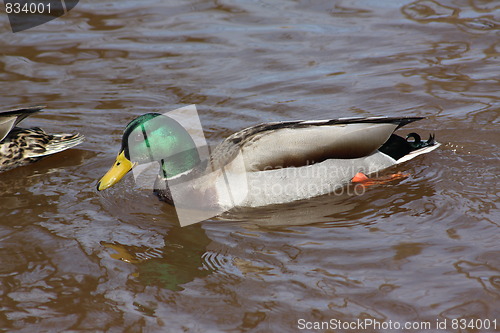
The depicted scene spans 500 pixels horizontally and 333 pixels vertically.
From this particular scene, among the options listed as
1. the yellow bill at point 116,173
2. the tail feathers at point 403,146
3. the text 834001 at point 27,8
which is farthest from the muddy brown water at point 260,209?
the text 834001 at point 27,8

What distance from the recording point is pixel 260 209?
5.54m

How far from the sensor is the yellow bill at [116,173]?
5.43 meters

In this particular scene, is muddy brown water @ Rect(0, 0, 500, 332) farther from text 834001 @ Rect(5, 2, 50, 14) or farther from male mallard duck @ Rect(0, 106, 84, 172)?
text 834001 @ Rect(5, 2, 50, 14)

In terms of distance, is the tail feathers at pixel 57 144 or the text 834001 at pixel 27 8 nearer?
the tail feathers at pixel 57 144

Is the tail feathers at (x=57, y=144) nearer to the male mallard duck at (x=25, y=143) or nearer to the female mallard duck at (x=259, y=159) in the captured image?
the male mallard duck at (x=25, y=143)

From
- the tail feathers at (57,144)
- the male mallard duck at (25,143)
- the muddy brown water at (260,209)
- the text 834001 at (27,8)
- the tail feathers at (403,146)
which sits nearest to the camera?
the muddy brown water at (260,209)

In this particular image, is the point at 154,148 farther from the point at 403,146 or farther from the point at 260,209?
the point at 403,146

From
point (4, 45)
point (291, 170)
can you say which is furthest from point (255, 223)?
point (4, 45)

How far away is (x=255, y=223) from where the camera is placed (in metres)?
5.30

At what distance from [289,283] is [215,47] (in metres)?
4.96

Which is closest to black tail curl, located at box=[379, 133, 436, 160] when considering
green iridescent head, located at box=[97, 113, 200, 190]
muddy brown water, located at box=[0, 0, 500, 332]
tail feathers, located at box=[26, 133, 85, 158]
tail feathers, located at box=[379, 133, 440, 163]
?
tail feathers, located at box=[379, 133, 440, 163]

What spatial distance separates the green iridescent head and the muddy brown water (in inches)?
12.2

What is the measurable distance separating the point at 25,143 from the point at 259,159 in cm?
234

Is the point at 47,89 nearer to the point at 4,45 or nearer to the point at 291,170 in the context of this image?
the point at 4,45
